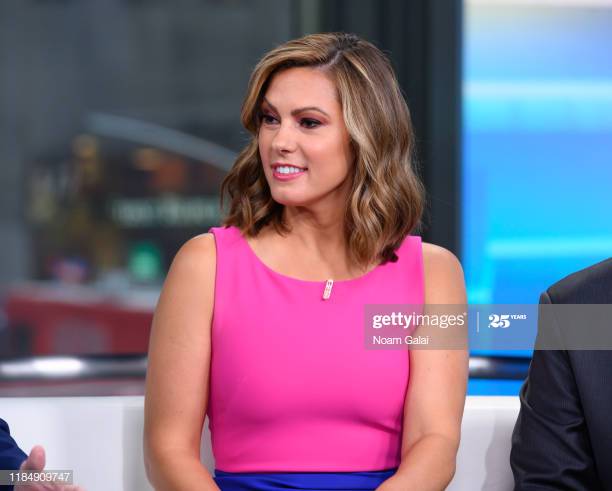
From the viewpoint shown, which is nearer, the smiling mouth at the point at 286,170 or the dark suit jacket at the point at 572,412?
the dark suit jacket at the point at 572,412

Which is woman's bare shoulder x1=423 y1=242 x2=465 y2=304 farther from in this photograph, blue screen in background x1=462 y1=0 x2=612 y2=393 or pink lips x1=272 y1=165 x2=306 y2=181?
blue screen in background x1=462 y1=0 x2=612 y2=393

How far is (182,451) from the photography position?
190 centimetres

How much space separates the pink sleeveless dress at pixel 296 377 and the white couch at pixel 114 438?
25 cm

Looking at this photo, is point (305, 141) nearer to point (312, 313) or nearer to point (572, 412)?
point (312, 313)

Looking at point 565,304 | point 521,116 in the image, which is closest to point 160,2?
point 521,116

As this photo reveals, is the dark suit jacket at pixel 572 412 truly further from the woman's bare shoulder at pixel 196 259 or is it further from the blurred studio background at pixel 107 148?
the blurred studio background at pixel 107 148

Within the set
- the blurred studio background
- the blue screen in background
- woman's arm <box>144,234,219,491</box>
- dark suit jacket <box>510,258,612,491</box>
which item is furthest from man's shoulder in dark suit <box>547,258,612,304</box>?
the blurred studio background

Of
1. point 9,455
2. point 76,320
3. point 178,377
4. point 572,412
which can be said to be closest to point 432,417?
point 572,412

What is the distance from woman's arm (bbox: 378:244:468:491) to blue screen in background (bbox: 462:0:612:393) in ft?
6.52

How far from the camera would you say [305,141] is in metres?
1.97

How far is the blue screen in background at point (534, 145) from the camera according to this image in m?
3.96

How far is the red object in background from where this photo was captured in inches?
250

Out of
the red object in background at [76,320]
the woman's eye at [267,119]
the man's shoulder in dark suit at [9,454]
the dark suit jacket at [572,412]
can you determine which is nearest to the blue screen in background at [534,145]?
the woman's eye at [267,119]

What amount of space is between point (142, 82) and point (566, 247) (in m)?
4.30
